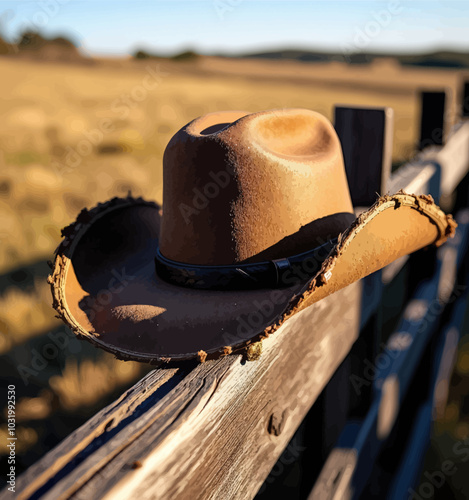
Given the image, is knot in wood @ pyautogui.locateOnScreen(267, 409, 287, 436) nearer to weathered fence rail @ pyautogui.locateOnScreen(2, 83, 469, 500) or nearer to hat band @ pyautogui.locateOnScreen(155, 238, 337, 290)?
weathered fence rail @ pyautogui.locateOnScreen(2, 83, 469, 500)

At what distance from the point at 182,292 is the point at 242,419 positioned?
45cm

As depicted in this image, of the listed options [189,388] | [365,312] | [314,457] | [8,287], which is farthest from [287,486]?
[8,287]

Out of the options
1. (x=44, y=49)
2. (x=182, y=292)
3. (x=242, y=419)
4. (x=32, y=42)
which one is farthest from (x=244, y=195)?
(x=44, y=49)

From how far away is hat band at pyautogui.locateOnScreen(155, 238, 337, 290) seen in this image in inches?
56.9

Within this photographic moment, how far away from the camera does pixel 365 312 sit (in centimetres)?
215

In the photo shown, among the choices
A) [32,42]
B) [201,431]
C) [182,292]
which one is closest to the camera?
[201,431]

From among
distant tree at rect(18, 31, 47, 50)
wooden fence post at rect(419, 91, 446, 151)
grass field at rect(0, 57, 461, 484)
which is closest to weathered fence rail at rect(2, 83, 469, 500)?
wooden fence post at rect(419, 91, 446, 151)

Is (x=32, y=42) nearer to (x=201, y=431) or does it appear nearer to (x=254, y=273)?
(x=254, y=273)

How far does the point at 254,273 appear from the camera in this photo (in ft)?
4.73

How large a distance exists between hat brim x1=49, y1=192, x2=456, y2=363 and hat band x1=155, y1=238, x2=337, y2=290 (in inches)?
0.8

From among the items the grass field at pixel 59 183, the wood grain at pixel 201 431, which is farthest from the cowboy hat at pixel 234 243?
the grass field at pixel 59 183

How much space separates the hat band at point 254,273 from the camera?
1.44 metres

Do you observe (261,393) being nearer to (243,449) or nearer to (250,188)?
(243,449)

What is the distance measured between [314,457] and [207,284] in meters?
1.16
